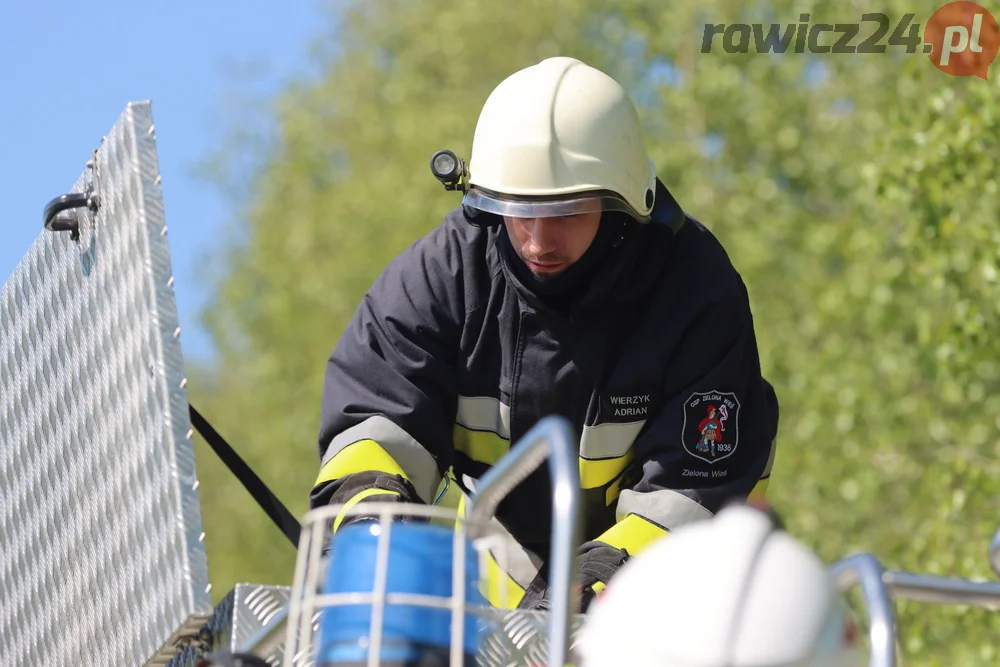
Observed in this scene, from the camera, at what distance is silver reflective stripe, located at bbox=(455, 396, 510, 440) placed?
450 cm

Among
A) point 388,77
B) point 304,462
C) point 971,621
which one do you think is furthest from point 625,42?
point 971,621

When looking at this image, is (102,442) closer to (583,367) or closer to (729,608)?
(583,367)

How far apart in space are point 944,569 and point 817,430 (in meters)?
4.65

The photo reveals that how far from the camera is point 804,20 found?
17.6 m

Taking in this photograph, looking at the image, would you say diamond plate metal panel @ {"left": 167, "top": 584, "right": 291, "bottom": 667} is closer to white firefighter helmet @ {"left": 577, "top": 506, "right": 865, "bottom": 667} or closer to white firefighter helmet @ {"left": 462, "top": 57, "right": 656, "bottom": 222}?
white firefighter helmet @ {"left": 577, "top": 506, "right": 865, "bottom": 667}

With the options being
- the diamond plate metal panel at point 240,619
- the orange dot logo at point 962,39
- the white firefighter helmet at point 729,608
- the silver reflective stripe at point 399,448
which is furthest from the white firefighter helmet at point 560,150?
the orange dot logo at point 962,39

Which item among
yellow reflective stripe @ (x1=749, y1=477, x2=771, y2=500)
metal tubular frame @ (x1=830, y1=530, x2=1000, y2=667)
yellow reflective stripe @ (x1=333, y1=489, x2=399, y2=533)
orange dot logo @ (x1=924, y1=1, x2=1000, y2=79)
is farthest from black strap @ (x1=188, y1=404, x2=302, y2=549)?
orange dot logo @ (x1=924, y1=1, x2=1000, y2=79)

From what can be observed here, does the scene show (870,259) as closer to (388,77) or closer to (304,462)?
(304,462)

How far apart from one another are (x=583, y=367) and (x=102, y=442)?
122cm

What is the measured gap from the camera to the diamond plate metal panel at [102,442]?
3422mm

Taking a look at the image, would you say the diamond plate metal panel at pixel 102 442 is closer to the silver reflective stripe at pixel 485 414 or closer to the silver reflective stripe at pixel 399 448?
the silver reflective stripe at pixel 399 448

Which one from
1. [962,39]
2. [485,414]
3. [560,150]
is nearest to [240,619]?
[485,414]

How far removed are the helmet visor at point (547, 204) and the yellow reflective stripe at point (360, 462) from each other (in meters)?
0.64

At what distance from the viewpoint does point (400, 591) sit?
2.47m
